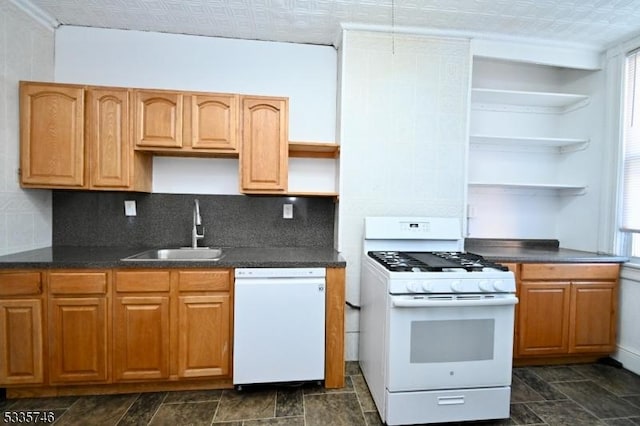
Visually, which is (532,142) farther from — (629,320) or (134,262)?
(134,262)

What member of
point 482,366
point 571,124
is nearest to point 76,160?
point 482,366

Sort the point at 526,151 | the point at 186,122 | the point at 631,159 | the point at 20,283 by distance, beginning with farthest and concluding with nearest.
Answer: the point at 526,151
the point at 631,159
the point at 186,122
the point at 20,283

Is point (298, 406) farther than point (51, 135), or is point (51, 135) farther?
point (51, 135)

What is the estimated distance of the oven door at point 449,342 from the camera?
67.4 inches

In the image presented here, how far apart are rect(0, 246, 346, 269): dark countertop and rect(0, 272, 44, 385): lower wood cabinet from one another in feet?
0.32

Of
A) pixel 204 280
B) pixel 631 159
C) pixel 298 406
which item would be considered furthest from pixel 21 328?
pixel 631 159

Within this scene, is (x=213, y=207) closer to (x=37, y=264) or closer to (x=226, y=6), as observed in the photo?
(x=37, y=264)

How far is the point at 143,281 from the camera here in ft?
6.39

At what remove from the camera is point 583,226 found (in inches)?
110

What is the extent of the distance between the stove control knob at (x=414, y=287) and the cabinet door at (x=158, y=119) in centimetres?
190

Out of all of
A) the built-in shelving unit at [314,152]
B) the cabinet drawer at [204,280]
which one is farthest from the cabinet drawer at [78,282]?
the built-in shelving unit at [314,152]

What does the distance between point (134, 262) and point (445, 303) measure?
195cm

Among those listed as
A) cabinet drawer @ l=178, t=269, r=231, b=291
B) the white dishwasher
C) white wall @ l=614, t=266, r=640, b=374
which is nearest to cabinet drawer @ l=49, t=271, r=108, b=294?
cabinet drawer @ l=178, t=269, r=231, b=291

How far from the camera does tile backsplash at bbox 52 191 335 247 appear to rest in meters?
2.47
